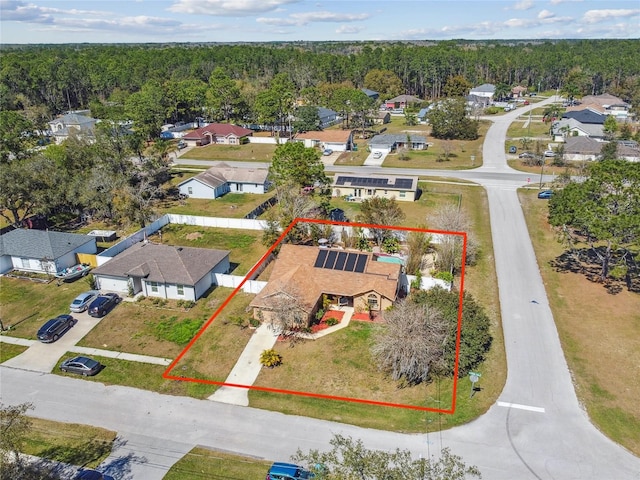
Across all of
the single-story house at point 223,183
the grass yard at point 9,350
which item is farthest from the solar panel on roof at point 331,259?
the single-story house at point 223,183

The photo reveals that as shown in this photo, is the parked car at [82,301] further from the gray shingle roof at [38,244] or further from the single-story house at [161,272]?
the gray shingle roof at [38,244]

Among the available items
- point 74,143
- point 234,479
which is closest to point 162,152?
point 74,143

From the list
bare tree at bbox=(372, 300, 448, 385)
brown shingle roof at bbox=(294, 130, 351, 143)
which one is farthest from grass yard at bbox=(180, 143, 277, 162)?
bare tree at bbox=(372, 300, 448, 385)

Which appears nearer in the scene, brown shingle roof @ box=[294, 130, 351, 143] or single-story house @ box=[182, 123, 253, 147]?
brown shingle roof @ box=[294, 130, 351, 143]

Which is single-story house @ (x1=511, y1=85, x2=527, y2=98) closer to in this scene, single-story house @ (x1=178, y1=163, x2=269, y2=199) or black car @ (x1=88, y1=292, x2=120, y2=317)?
single-story house @ (x1=178, y1=163, x2=269, y2=199)

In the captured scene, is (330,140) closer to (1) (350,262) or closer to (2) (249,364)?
(1) (350,262)

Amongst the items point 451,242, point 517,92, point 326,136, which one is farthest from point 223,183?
point 517,92

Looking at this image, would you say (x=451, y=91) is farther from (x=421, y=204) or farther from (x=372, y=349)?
(x=372, y=349)
